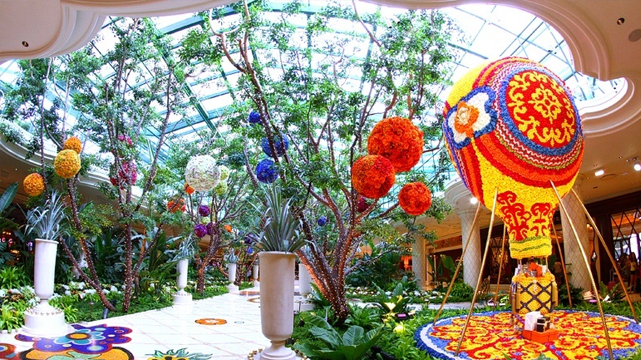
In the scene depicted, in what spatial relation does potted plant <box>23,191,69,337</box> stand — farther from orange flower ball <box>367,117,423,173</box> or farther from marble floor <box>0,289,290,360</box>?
orange flower ball <box>367,117,423,173</box>

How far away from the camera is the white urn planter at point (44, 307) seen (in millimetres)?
5895

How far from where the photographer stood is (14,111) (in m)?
7.40

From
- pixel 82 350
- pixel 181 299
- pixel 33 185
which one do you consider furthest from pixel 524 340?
pixel 181 299

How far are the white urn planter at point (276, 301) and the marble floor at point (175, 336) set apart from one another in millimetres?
1061

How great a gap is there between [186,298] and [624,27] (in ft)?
31.8

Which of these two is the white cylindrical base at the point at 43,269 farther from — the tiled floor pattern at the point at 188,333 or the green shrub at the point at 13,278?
the green shrub at the point at 13,278

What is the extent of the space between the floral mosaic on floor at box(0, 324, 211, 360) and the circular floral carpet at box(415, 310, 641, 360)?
109 inches

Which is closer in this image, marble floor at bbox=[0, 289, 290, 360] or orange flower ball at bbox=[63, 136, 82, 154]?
marble floor at bbox=[0, 289, 290, 360]

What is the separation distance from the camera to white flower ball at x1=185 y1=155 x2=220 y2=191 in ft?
22.7

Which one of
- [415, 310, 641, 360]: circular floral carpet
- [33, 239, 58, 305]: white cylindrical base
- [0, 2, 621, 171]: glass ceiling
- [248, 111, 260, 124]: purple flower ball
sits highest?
[0, 2, 621, 171]: glass ceiling

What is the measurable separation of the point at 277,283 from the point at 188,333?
3095mm

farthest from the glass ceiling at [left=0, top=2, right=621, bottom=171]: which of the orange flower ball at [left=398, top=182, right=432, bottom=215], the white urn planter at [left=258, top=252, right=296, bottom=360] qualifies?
the white urn planter at [left=258, top=252, right=296, bottom=360]

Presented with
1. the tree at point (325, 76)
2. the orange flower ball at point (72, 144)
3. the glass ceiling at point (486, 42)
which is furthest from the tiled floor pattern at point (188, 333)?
the glass ceiling at point (486, 42)

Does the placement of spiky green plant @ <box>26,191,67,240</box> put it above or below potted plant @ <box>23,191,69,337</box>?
above
